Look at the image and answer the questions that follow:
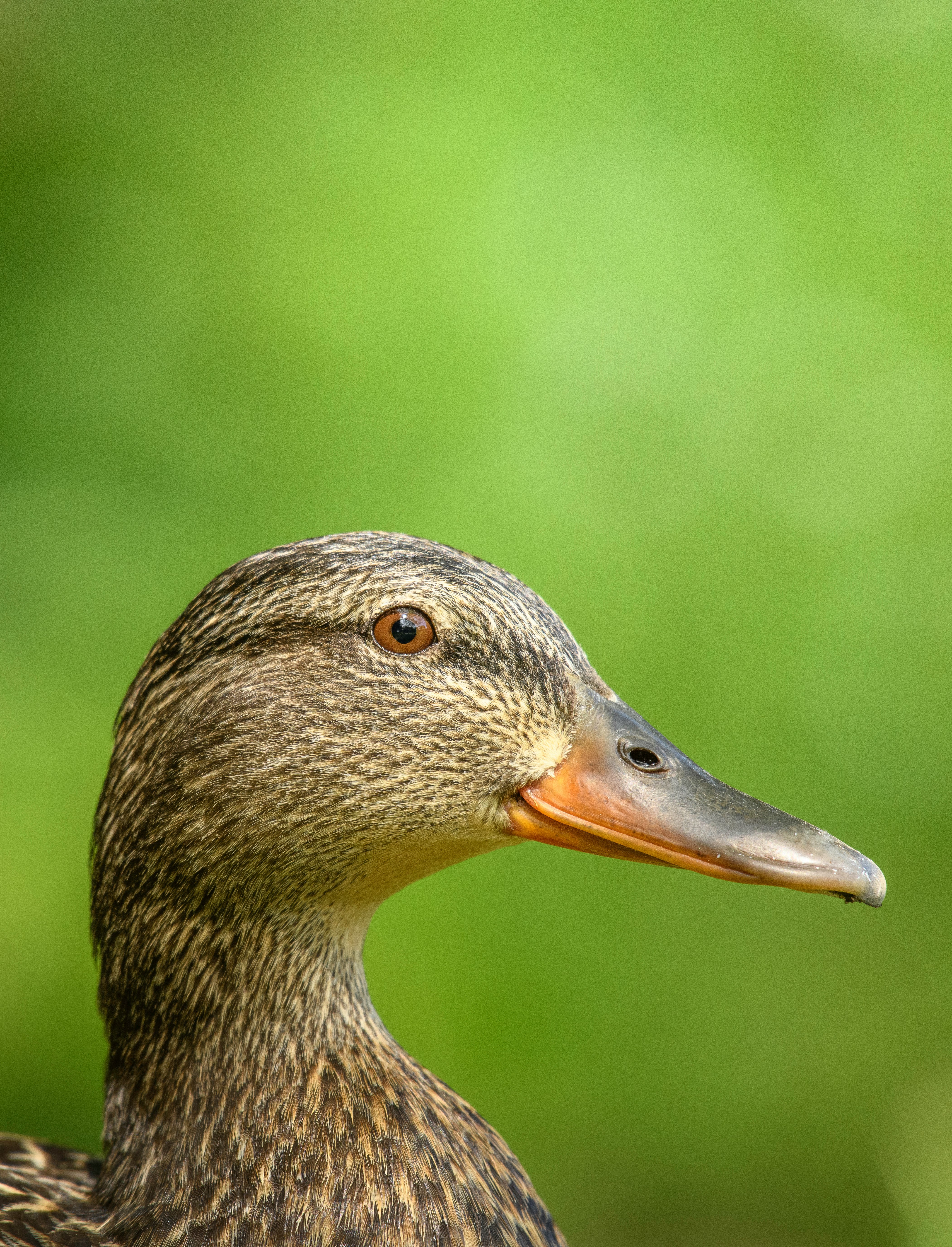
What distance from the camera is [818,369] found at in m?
3.72

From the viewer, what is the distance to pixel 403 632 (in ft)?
4.52

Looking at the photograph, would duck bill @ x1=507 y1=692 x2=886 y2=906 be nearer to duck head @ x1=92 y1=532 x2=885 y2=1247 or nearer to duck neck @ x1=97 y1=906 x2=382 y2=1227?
duck head @ x1=92 y1=532 x2=885 y2=1247

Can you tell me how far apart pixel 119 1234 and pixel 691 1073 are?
2.18m

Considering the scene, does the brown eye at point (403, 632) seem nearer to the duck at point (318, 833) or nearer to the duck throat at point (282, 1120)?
the duck at point (318, 833)

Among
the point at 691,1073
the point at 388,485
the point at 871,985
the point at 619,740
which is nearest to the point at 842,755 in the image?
the point at 871,985

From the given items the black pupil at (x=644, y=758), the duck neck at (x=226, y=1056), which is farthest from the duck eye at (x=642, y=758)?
the duck neck at (x=226, y=1056)

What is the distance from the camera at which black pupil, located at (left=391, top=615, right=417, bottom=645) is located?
1375mm

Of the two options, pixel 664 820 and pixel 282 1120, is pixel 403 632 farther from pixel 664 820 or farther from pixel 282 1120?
pixel 282 1120

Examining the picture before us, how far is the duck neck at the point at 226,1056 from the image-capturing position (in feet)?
4.51

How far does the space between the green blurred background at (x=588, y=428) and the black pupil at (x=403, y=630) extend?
185 centimetres

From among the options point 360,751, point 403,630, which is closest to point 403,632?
point 403,630

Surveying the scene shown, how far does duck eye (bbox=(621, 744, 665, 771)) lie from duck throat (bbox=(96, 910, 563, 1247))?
39 centimetres

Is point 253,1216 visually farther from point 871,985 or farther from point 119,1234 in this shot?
point 871,985

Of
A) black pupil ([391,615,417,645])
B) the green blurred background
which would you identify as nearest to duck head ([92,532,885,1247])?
black pupil ([391,615,417,645])
